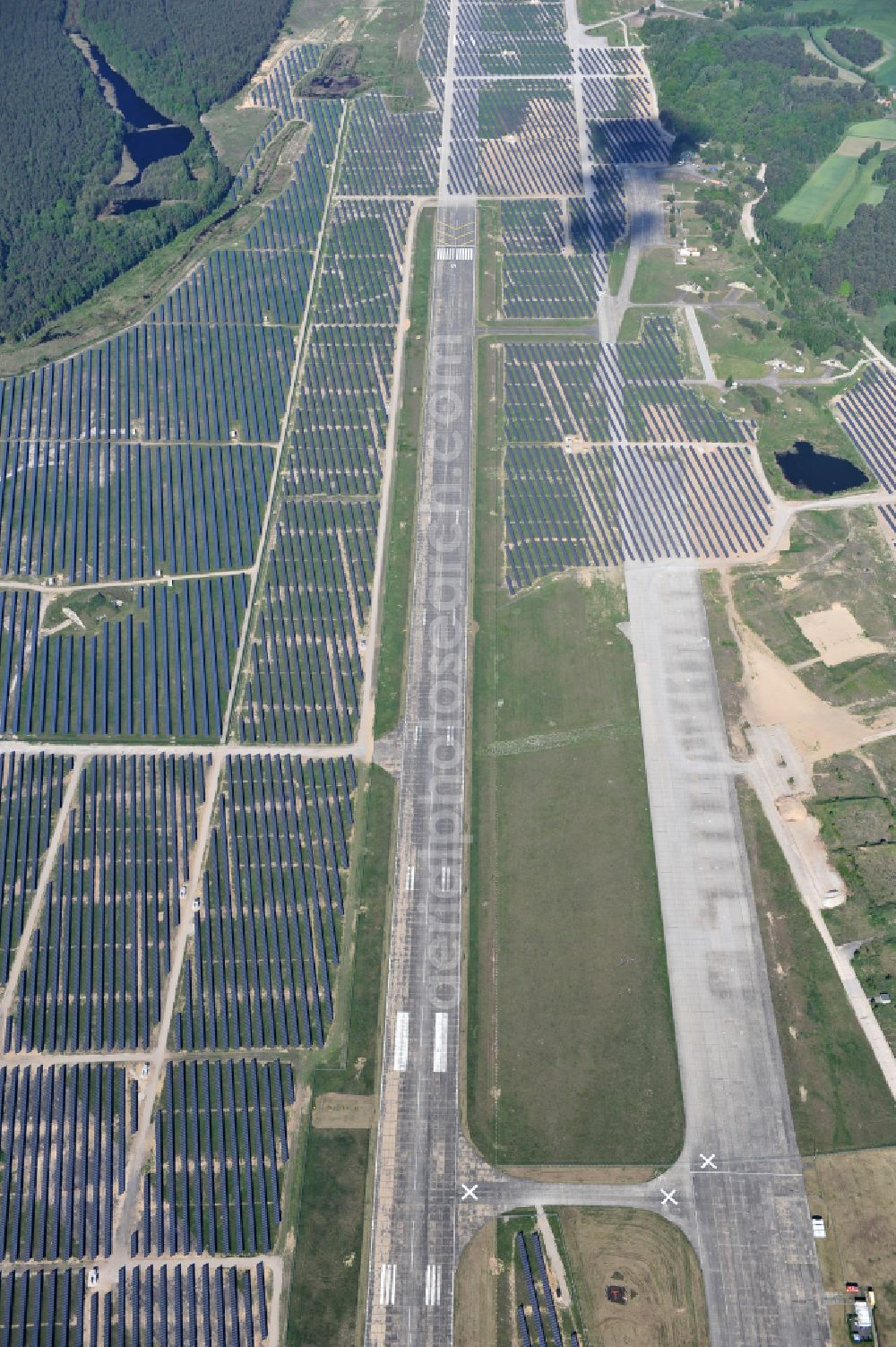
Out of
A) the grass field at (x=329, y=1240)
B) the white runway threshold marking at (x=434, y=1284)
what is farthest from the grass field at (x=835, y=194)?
the white runway threshold marking at (x=434, y=1284)

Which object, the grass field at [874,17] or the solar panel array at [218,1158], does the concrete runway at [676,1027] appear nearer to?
the solar panel array at [218,1158]

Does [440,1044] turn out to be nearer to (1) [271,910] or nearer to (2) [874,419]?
(1) [271,910]

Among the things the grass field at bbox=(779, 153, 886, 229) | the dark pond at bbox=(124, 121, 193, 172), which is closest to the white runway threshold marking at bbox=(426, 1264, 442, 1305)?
the grass field at bbox=(779, 153, 886, 229)

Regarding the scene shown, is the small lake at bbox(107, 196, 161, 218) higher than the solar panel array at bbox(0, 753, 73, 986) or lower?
higher

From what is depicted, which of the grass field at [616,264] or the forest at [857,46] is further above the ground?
the forest at [857,46]

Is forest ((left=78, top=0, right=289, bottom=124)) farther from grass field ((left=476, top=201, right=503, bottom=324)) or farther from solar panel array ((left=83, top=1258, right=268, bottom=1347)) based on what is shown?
solar panel array ((left=83, top=1258, right=268, bottom=1347))

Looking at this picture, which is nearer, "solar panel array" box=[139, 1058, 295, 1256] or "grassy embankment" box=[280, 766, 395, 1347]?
"grassy embankment" box=[280, 766, 395, 1347]

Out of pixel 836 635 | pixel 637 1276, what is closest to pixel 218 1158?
pixel 637 1276
